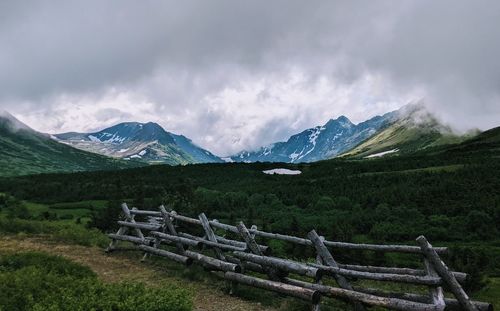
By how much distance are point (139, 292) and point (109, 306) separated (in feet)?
4.60

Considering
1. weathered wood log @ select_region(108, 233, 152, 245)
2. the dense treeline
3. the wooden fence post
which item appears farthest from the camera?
the dense treeline

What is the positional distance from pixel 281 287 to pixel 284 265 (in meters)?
0.81

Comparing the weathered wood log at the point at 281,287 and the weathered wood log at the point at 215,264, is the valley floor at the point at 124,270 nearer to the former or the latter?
the weathered wood log at the point at 281,287

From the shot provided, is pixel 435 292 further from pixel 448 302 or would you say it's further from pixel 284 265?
pixel 284 265

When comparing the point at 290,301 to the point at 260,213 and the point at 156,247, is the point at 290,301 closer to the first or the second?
the point at 156,247

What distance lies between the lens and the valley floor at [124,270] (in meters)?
13.1

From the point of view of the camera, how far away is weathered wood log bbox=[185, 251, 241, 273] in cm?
1442

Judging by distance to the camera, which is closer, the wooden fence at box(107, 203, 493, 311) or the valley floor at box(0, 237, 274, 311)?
the wooden fence at box(107, 203, 493, 311)

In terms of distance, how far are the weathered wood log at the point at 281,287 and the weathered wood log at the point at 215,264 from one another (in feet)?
0.85

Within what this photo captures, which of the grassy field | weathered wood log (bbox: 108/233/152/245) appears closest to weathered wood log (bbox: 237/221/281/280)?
the grassy field

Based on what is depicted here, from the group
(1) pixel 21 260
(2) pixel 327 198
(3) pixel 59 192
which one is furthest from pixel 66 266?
(3) pixel 59 192

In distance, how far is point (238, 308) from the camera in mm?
12664

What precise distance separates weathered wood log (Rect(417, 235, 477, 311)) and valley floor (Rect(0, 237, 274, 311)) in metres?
5.11

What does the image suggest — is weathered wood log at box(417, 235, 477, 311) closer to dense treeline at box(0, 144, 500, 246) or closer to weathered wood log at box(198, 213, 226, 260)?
weathered wood log at box(198, 213, 226, 260)
